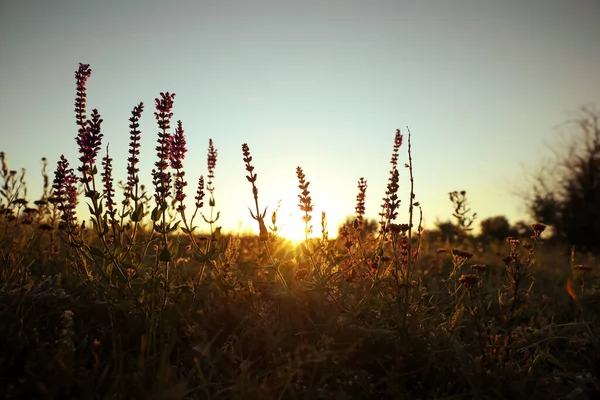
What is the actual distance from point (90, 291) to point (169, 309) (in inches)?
40.0

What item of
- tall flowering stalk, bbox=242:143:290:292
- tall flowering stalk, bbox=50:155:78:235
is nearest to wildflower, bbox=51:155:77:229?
tall flowering stalk, bbox=50:155:78:235

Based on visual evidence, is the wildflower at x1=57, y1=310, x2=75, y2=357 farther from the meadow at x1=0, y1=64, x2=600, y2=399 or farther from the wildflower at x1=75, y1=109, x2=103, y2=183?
the wildflower at x1=75, y1=109, x2=103, y2=183

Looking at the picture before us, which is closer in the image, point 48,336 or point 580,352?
point 48,336

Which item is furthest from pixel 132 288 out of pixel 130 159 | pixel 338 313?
pixel 338 313

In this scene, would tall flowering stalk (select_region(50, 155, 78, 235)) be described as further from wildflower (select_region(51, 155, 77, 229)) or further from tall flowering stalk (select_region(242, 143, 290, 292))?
tall flowering stalk (select_region(242, 143, 290, 292))

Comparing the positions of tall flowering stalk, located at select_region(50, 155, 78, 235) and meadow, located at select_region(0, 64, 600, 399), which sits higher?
tall flowering stalk, located at select_region(50, 155, 78, 235)

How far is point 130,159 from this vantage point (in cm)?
361

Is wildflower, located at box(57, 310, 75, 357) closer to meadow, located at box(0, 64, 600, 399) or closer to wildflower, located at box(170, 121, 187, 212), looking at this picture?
meadow, located at box(0, 64, 600, 399)

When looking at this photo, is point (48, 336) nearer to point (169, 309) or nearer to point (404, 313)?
point (169, 309)

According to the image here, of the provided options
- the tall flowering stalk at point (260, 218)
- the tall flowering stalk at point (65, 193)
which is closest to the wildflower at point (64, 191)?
the tall flowering stalk at point (65, 193)

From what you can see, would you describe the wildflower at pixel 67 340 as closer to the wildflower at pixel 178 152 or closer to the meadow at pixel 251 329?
the meadow at pixel 251 329

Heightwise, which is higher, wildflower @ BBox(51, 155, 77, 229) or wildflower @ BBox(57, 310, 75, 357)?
wildflower @ BBox(51, 155, 77, 229)

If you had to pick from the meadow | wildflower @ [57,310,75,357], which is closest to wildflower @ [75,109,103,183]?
the meadow

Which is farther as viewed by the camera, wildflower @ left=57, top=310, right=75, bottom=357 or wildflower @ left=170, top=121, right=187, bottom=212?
wildflower @ left=170, top=121, right=187, bottom=212
